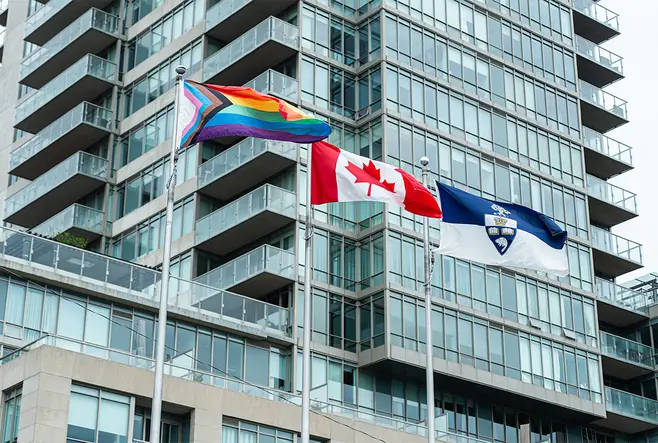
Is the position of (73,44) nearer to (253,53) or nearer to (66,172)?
(66,172)

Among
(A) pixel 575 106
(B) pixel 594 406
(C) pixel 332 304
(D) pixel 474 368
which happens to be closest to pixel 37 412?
(C) pixel 332 304

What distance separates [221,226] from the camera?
2050 inches

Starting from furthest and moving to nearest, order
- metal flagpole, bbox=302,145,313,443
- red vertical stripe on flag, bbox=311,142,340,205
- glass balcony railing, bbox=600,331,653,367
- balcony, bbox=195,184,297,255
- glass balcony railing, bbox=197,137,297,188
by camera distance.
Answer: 1. glass balcony railing, bbox=600,331,653,367
2. glass balcony railing, bbox=197,137,297,188
3. balcony, bbox=195,184,297,255
4. red vertical stripe on flag, bbox=311,142,340,205
5. metal flagpole, bbox=302,145,313,443

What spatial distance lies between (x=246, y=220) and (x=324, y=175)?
18.7 metres

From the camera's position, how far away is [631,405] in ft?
196

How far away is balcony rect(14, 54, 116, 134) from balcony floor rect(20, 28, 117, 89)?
1181 mm

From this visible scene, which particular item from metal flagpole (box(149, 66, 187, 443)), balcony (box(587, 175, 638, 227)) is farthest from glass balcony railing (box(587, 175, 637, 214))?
metal flagpole (box(149, 66, 187, 443))

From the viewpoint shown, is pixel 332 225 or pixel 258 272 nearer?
pixel 258 272

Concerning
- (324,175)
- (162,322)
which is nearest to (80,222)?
(324,175)

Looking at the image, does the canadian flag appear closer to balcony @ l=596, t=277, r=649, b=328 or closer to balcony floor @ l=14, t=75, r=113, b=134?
balcony @ l=596, t=277, r=649, b=328

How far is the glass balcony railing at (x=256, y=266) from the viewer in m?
49.7

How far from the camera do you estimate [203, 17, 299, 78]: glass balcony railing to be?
53.7 m

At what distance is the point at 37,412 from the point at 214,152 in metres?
21.9

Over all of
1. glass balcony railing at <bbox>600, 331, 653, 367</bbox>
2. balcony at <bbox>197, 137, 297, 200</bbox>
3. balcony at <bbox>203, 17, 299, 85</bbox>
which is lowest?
glass balcony railing at <bbox>600, 331, 653, 367</bbox>
